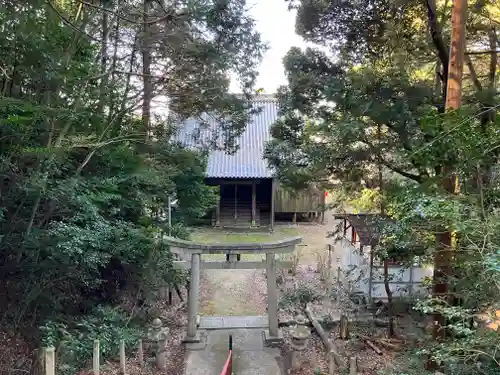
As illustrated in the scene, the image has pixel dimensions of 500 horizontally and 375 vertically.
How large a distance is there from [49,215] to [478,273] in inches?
205

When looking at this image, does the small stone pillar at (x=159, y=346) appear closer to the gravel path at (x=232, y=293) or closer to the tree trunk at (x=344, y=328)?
the gravel path at (x=232, y=293)

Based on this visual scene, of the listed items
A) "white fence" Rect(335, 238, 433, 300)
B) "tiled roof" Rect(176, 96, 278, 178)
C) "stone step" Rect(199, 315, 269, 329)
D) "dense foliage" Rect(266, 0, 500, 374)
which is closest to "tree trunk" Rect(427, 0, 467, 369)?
"dense foliage" Rect(266, 0, 500, 374)

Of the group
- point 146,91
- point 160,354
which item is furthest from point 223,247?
point 146,91

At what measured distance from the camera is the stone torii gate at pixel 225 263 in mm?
7359

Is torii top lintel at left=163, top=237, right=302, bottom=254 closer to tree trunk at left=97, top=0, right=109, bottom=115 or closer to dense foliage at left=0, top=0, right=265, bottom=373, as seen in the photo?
dense foliage at left=0, top=0, right=265, bottom=373

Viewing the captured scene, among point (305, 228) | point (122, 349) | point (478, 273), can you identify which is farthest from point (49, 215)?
point (305, 228)

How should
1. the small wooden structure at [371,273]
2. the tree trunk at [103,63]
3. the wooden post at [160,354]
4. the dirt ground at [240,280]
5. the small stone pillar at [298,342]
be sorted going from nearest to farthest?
1. the tree trunk at [103,63]
2. the wooden post at [160,354]
3. the small stone pillar at [298,342]
4. the small wooden structure at [371,273]
5. the dirt ground at [240,280]

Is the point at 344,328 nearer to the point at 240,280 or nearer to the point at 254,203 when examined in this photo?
the point at 240,280

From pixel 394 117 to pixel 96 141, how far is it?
4.66m

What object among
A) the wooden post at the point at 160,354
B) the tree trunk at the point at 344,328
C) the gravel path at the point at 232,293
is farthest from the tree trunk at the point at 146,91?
the tree trunk at the point at 344,328

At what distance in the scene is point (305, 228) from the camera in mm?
17703

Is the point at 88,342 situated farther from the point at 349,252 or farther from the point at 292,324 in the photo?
the point at 349,252

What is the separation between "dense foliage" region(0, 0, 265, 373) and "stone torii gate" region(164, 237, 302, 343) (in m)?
0.51

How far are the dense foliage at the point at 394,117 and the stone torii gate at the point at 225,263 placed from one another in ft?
5.46
